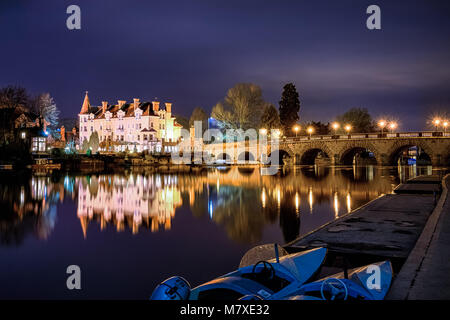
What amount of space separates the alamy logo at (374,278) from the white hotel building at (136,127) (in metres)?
90.9

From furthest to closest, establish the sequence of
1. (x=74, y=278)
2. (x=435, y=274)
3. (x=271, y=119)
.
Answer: (x=271, y=119)
(x=74, y=278)
(x=435, y=274)

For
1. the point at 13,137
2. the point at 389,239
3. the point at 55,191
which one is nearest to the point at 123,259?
the point at 389,239

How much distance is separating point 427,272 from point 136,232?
Answer: 12.2 metres

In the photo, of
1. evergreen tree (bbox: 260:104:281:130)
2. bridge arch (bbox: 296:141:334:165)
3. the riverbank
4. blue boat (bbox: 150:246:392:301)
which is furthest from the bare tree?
blue boat (bbox: 150:246:392:301)

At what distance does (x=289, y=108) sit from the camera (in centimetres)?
8706

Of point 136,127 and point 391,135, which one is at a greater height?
point 136,127

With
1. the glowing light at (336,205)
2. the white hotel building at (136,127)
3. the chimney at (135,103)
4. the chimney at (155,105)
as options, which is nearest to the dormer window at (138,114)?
the white hotel building at (136,127)

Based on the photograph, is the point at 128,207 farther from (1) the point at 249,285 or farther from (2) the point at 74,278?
(1) the point at 249,285

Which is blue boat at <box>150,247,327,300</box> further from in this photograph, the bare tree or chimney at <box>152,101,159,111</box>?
chimney at <box>152,101,159,111</box>

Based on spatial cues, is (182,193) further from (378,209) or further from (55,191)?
(378,209)

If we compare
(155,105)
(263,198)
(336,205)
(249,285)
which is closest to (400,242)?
(249,285)

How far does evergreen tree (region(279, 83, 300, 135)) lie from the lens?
3391 inches

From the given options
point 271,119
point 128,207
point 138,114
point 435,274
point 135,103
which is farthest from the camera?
A: point 135,103

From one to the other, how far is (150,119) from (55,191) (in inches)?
2773
